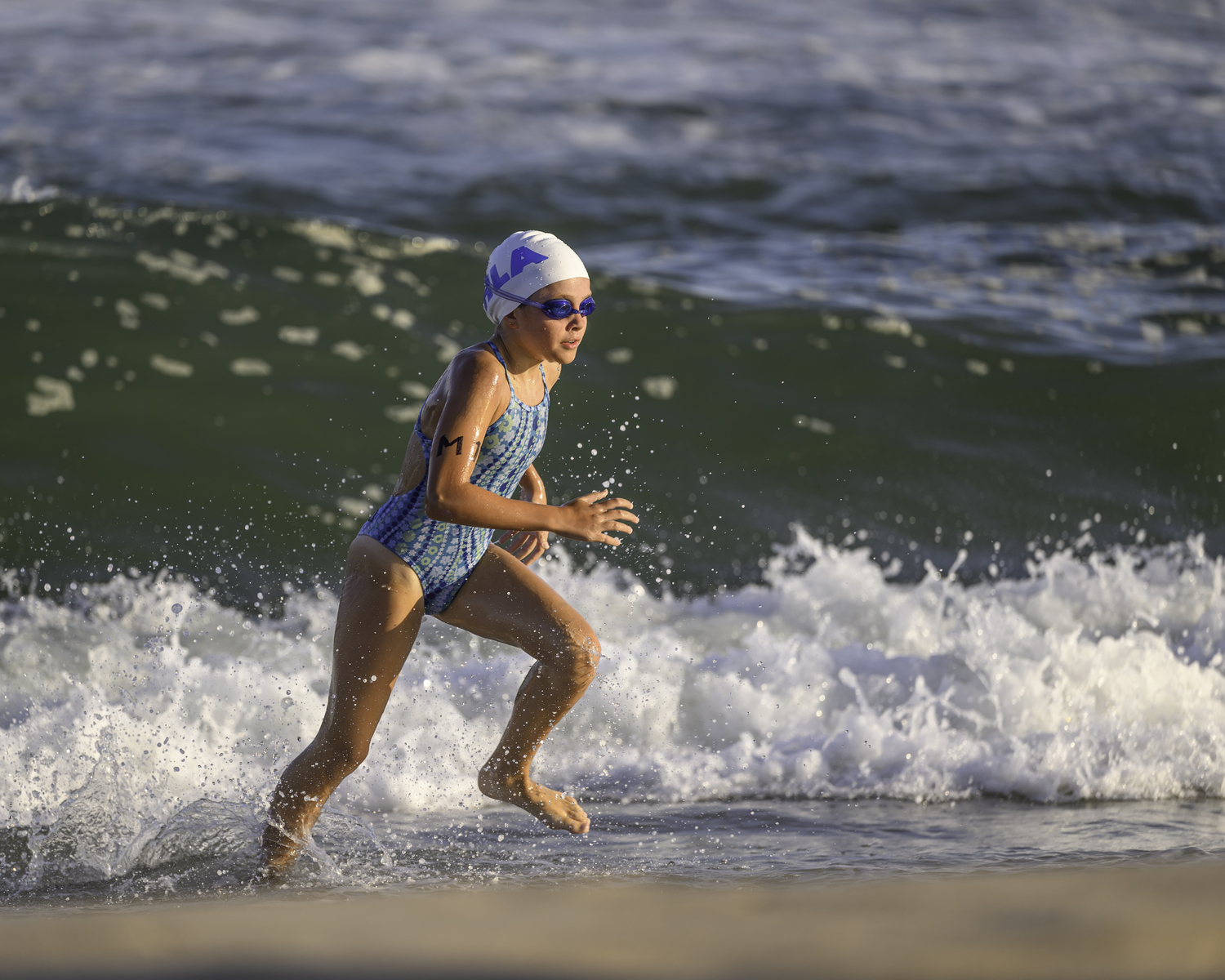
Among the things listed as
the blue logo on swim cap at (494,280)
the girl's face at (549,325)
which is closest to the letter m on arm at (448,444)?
the girl's face at (549,325)

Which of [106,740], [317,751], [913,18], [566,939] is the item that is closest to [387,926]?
[566,939]

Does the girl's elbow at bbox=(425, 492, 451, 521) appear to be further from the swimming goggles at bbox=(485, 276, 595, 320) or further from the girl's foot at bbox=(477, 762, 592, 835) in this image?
the girl's foot at bbox=(477, 762, 592, 835)

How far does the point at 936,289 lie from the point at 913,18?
15565 mm

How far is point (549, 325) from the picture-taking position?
3.82 meters

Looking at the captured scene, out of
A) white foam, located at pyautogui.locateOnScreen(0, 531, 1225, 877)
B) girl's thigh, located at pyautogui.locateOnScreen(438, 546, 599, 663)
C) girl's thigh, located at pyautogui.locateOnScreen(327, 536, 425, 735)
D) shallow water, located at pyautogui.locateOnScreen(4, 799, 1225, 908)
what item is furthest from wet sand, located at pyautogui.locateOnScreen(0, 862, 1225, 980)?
white foam, located at pyautogui.locateOnScreen(0, 531, 1225, 877)

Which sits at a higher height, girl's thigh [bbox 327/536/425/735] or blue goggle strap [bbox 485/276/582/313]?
blue goggle strap [bbox 485/276/582/313]

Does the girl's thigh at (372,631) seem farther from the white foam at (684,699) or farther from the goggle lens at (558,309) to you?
the white foam at (684,699)

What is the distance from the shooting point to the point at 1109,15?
A: 26.0 meters

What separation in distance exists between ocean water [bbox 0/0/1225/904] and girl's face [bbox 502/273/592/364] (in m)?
1.82

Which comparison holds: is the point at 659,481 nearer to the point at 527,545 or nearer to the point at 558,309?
the point at 527,545

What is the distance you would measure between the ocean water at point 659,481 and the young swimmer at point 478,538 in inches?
23.5

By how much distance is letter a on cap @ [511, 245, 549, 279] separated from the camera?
3.83 metres

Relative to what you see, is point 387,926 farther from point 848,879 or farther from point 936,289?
point 936,289

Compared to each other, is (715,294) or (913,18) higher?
(913,18)
